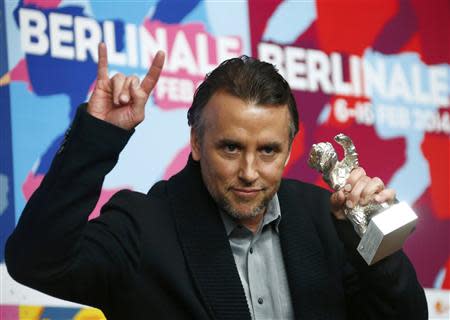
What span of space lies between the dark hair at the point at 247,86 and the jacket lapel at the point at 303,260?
0.44ft

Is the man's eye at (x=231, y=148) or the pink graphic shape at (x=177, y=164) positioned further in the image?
the pink graphic shape at (x=177, y=164)

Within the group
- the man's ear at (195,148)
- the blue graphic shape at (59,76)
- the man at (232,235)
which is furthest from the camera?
the blue graphic shape at (59,76)

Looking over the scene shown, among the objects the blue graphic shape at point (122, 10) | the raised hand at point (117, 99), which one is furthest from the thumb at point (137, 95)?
→ the blue graphic shape at point (122, 10)

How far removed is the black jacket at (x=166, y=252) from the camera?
1.40 m

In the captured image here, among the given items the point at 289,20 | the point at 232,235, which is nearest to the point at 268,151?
the point at 232,235

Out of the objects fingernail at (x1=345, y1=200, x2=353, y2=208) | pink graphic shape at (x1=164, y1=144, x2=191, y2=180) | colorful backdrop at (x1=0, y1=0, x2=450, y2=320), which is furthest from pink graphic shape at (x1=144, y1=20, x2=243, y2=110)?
fingernail at (x1=345, y1=200, x2=353, y2=208)

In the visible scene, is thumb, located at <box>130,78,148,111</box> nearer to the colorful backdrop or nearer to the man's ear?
the man's ear

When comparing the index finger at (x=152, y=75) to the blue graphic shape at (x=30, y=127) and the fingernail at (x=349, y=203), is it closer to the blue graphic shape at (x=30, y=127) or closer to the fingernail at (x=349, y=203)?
the fingernail at (x=349, y=203)

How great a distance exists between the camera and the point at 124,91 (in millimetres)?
1445

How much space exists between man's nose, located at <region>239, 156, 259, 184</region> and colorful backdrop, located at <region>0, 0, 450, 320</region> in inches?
28.1

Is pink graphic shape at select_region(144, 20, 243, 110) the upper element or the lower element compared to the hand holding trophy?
upper

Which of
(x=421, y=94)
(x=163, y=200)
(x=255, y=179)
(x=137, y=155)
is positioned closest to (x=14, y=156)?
(x=137, y=155)

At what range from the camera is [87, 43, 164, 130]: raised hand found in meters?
1.44

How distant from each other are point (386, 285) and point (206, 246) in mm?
297
